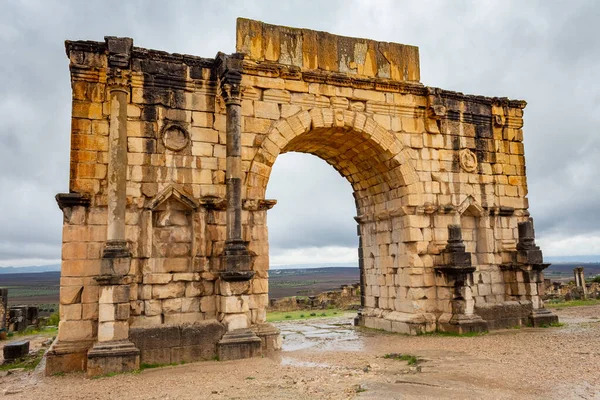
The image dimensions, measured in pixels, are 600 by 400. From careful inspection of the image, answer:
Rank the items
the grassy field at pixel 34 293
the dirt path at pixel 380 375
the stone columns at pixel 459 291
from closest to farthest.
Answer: the dirt path at pixel 380 375
the stone columns at pixel 459 291
the grassy field at pixel 34 293

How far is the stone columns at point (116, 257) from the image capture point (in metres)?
8.16

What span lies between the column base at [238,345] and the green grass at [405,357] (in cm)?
233

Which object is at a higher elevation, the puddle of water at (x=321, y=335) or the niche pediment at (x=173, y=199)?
the niche pediment at (x=173, y=199)

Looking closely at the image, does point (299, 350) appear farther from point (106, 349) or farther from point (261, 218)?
point (106, 349)

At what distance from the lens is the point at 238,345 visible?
352 inches

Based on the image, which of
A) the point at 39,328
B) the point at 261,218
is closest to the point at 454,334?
the point at 261,218

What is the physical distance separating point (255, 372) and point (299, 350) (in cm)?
220

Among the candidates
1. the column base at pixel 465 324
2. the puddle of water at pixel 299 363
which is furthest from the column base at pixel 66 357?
the column base at pixel 465 324

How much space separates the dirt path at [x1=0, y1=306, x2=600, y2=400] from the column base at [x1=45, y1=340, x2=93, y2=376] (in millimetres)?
325

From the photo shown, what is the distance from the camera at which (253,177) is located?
1017 cm

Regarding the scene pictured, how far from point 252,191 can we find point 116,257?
2.96 metres

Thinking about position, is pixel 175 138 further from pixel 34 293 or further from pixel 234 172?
pixel 34 293

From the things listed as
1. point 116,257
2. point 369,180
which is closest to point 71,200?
point 116,257

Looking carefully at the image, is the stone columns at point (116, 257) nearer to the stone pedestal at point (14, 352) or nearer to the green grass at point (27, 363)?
the green grass at point (27, 363)
